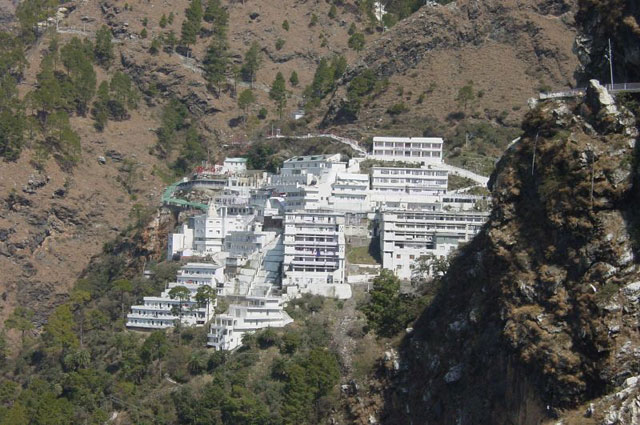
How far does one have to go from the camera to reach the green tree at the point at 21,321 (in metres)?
91.1

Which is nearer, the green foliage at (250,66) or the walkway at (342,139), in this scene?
the walkway at (342,139)

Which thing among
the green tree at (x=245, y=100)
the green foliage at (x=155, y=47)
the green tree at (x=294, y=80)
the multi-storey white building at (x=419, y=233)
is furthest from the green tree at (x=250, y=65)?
the multi-storey white building at (x=419, y=233)

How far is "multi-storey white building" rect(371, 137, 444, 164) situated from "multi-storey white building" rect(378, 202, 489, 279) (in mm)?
10975

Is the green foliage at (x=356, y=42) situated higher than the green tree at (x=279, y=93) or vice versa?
the green foliage at (x=356, y=42)

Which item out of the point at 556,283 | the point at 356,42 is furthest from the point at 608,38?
the point at 356,42

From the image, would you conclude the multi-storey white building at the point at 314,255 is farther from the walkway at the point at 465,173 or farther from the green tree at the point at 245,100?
the green tree at the point at 245,100

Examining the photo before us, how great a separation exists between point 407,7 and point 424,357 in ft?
229

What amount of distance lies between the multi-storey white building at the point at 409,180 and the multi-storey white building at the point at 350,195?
4.11 ft

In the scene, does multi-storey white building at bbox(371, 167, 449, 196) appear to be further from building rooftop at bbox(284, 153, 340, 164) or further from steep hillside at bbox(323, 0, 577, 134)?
steep hillside at bbox(323, 0, 577, 134)

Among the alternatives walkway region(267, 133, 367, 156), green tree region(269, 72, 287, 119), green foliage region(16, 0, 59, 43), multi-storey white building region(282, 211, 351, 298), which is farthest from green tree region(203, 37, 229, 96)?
multi-storey white building region(282, 211, 351, 298)

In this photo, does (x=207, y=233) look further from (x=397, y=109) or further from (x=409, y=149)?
(x=397, y=109)

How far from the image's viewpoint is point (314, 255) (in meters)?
80.9

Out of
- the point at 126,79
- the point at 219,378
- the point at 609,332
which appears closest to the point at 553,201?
the point at 609,332

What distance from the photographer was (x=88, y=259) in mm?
102438
